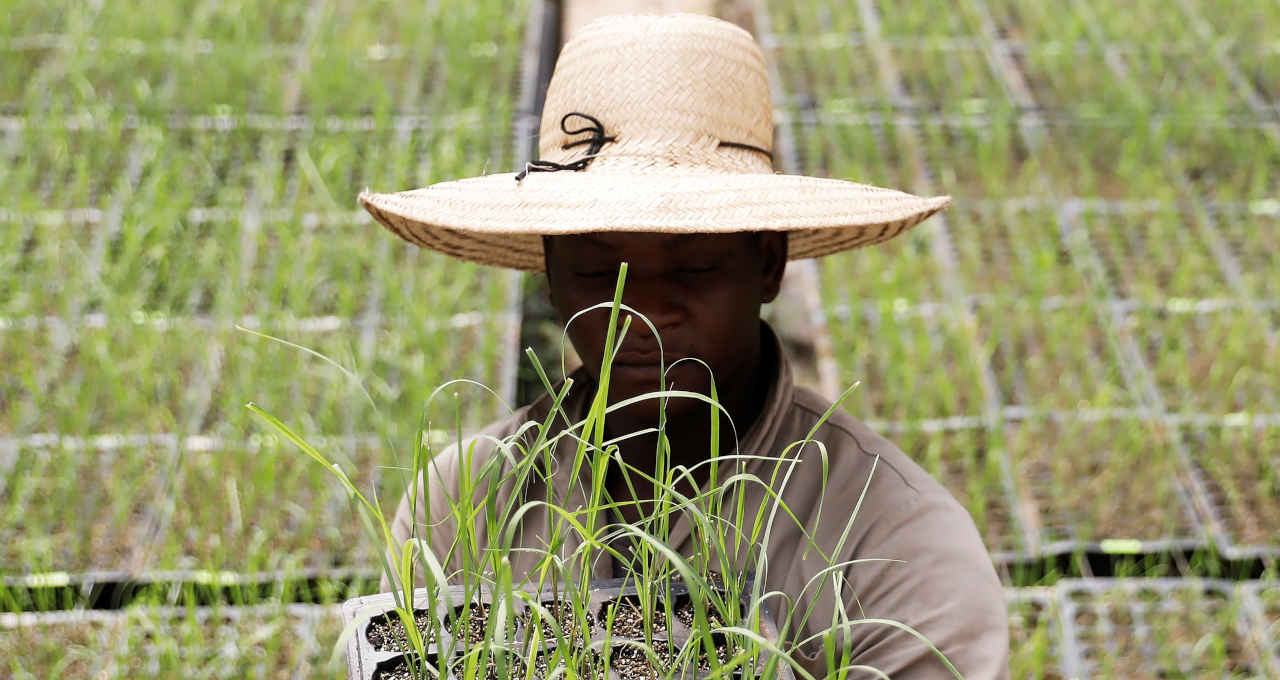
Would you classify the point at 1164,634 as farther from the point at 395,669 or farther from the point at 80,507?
the point at 80,507

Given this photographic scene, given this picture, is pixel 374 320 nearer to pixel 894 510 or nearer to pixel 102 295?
pixel 102 295

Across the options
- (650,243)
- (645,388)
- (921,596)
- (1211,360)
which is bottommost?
(1211,360)

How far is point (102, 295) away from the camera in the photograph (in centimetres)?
254

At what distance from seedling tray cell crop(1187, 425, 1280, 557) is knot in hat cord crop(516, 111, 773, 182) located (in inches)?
63.1

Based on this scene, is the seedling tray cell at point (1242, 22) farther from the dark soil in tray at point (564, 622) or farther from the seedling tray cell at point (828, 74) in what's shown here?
the dark soil in tray at point (564, 622)

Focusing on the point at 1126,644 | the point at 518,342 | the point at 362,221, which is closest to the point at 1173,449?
the point at 1126,644

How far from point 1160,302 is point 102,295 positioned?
7.79 ft

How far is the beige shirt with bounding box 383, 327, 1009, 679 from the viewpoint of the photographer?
0.96 m

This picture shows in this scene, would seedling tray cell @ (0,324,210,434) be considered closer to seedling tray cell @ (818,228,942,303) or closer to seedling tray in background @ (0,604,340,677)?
seedling tray in background @ (0,604,340,677)

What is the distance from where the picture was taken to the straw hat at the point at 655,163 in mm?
959

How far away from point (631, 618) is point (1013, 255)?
94.5 inches

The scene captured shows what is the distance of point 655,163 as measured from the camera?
1.06 metres

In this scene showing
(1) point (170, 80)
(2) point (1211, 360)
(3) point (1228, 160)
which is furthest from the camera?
(1) point (170, 80)

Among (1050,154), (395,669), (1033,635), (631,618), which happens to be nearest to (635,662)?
(631,618)
